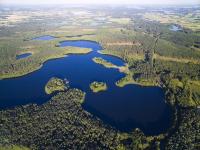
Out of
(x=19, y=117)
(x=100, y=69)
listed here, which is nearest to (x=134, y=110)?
(x=19, y=117)

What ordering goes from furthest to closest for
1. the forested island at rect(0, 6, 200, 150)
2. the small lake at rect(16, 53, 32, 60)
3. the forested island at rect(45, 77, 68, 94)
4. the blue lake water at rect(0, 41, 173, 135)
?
the small lake at rect(16, 53, 32, 60), the forested island at rect(45, 77, 68, 94), the blue lake water at rect(0, 41, 173, 135), the forested island at rect(0, 6, 200, 150)

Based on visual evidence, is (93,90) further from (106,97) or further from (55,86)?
(55,86)

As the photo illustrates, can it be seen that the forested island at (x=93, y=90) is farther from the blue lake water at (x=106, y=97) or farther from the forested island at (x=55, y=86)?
the blue lake water at (x=106, y=97)

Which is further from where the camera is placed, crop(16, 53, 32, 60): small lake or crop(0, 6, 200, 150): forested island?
crop(16, 53, 32, 60): small lake

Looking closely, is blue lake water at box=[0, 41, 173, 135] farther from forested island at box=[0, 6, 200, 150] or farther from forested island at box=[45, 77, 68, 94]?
forested island at box=[45, 77, 68, 94]

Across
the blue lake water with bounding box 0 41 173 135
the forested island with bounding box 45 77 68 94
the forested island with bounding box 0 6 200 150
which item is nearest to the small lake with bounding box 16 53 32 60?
the forested island with bounding box 0 6 200 150

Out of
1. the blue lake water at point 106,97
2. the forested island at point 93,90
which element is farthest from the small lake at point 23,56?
the blue lake water at point 106,97

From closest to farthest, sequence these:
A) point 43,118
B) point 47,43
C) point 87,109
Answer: point 43,118, point 87,109, point 47,43

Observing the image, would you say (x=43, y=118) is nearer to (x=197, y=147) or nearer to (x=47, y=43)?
(x=197, y=147)
